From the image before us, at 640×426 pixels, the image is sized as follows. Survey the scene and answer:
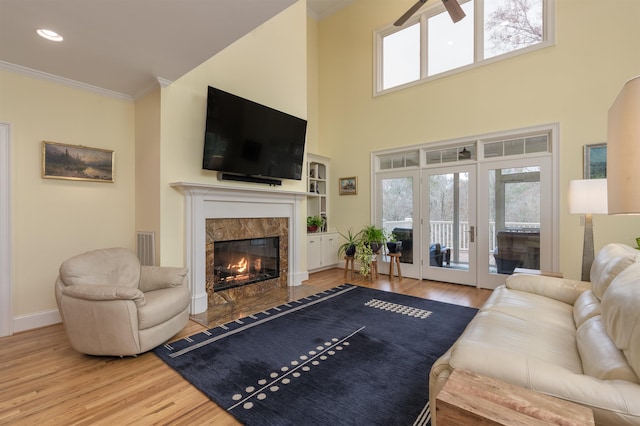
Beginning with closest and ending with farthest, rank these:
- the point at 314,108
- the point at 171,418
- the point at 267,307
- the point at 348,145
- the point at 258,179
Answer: the point at 171,418, the point at 267,307, the point at 258,179, the point at 348,145, the point at 314,108

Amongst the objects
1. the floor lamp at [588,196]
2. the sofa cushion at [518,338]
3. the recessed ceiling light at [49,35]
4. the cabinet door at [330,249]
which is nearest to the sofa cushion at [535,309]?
the sofa cushion at [518,338]

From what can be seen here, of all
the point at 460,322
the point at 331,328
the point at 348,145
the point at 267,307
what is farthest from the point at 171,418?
the point at 348,145

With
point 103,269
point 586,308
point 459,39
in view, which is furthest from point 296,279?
point 459,39

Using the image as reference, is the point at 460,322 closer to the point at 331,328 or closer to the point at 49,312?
the point at 331,328

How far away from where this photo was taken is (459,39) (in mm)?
4969

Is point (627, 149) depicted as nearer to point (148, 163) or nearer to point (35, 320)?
point (148, 163)

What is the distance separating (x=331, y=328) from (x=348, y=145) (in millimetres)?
4218

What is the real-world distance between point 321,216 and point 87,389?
4.85 metres

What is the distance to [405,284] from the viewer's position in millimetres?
4977

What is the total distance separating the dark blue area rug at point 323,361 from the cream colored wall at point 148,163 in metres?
1.54

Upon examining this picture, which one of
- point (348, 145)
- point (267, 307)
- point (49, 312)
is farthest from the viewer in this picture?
point (348, 145)

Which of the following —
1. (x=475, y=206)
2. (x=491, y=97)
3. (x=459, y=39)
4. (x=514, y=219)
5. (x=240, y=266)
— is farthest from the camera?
(x=459, y=39)

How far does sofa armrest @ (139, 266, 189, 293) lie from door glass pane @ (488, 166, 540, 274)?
4.46 meters

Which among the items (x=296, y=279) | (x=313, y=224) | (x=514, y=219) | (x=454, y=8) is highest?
(x=454, y=8)
